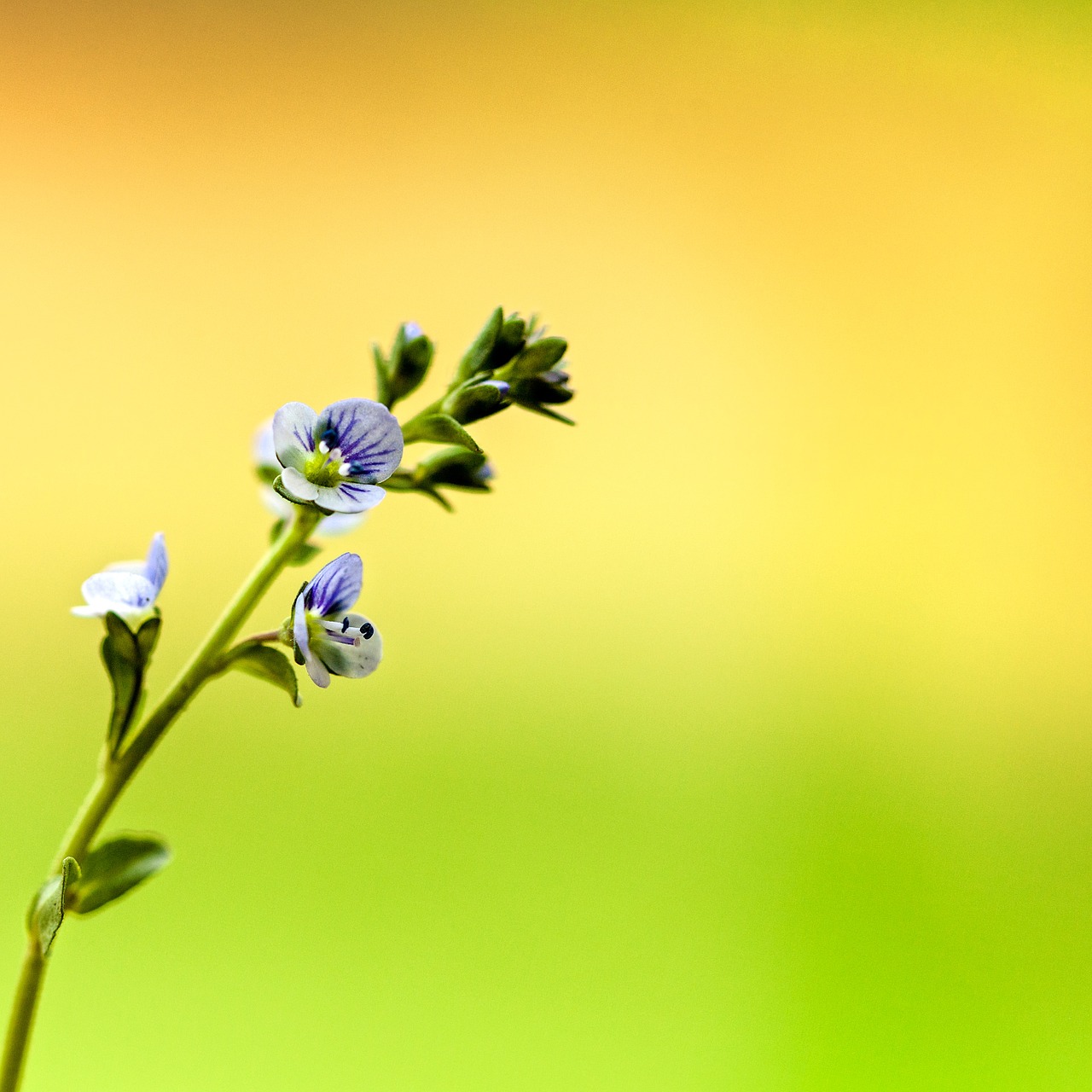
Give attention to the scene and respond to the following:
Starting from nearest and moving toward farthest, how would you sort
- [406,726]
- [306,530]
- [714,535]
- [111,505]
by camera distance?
[306,530] < [111,505] < [406,726] < [714,535]

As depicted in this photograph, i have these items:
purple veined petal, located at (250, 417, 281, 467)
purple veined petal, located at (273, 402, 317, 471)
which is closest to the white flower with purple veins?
purple veined petal, located at (273, 402, 317, 471)

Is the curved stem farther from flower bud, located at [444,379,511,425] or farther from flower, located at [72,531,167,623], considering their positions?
flower bud, located at [444,379,511,425]

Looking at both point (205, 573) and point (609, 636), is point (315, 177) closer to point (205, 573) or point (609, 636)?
point (205, 573)

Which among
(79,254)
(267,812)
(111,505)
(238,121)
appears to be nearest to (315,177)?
(238,121)

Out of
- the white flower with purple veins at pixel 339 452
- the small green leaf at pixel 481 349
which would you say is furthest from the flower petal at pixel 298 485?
the small green leaf at pixel 481 349

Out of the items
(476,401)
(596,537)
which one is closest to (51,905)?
(476,401)

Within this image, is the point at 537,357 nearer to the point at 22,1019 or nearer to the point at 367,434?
the point at 367,434

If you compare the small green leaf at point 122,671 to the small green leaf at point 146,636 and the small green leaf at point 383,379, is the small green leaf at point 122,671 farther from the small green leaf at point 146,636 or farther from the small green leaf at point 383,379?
the small green leaf at point 383,379
